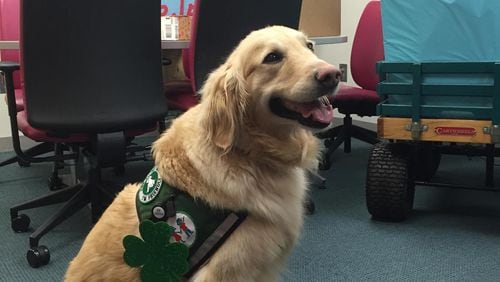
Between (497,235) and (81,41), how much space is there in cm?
194

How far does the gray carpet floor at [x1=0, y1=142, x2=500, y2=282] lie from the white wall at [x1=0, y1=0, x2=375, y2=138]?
47.3 inches

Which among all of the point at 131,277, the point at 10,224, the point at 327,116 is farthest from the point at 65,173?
the point at 327,116

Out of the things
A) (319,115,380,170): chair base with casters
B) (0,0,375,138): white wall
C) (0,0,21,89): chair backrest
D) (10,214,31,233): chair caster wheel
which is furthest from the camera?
(0,0,375,138): white wall

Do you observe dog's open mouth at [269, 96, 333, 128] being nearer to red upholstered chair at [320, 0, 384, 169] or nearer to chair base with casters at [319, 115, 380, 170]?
red upholstered chair at [320, 0, 384, 169]

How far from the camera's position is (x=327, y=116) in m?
1.29

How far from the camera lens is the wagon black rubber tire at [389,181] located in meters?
2.36

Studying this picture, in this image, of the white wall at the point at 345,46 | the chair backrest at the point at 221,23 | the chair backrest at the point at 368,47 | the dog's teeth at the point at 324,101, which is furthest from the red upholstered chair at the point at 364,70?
the dog's teeth at the point at 324,101

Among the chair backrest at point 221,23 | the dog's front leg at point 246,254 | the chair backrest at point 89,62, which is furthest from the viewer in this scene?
the chair backrest at point 221,23

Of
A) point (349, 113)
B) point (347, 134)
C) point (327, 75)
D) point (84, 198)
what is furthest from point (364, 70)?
point (327, 75)

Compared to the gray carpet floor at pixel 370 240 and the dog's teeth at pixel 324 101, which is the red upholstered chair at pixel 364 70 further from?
the dog's teeth at pixel 324 101

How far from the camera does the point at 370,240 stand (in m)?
2.31

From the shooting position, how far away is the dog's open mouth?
4.16 feet

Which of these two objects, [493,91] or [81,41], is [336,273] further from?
[81,41]

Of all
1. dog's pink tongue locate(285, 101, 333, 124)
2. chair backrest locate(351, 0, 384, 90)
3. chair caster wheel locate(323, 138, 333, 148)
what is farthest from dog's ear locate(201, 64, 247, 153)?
chair caster wheel locate(323, 138, 333, 148)
